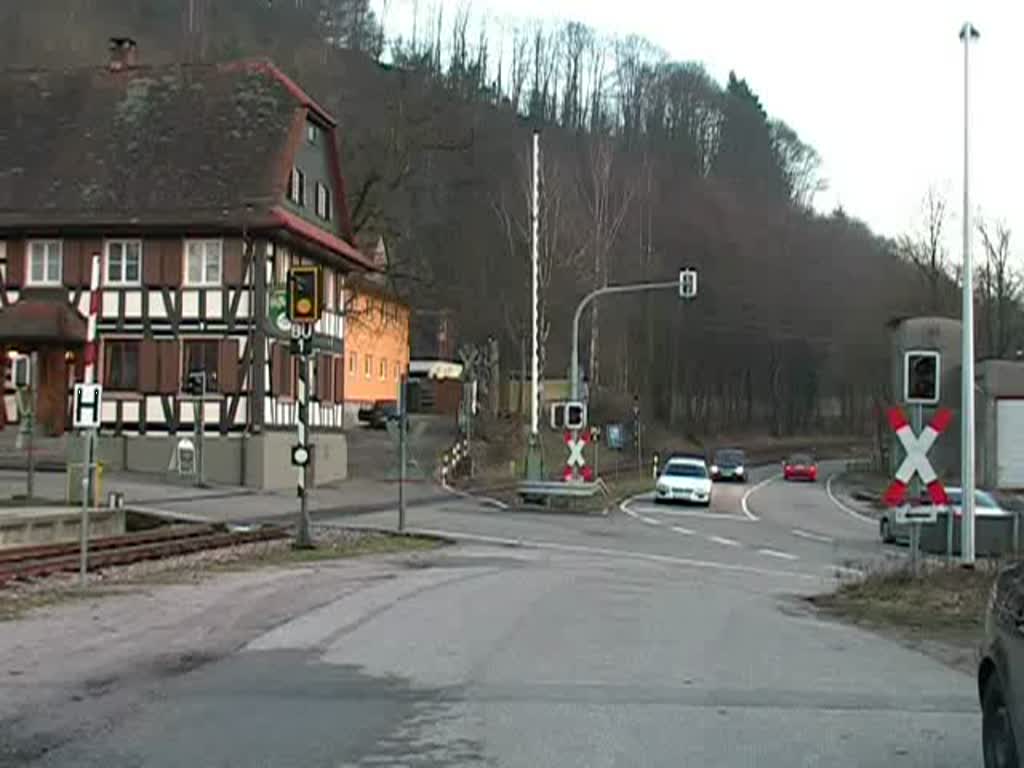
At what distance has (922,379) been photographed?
16656 millimetres

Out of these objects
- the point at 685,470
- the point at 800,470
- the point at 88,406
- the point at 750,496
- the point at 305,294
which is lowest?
the point at 750,496

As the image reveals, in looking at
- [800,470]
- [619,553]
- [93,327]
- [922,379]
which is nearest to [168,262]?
[619,553]

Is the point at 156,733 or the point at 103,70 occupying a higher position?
the point at 103,70

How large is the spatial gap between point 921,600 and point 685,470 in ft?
109

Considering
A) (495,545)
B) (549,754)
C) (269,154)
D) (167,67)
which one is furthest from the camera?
(167,67)

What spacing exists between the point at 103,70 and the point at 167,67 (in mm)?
2240

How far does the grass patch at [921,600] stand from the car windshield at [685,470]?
29.8 metres

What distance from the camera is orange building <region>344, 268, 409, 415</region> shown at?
62.0 meters

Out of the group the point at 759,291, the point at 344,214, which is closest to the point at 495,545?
the point at 344,214

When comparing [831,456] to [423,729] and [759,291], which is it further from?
[423,729]

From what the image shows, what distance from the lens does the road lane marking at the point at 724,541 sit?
33416mm

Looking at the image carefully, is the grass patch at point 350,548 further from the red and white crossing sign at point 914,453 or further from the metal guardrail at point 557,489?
the metal guardrail at point 557,489

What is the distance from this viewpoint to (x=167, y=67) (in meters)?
49.9

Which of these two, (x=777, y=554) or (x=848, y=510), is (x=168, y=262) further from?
(x=848, y=510)
